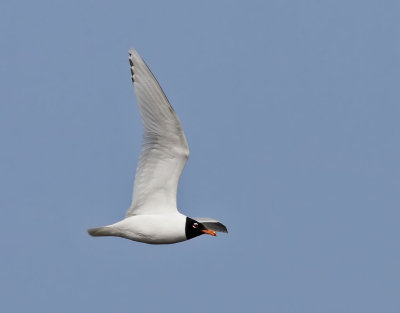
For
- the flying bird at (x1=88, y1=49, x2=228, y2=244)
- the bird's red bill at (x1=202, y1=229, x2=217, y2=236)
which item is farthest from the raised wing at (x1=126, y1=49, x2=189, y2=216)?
the bird's red bill at (x1=202, y1=229, x2=217, y2=236)

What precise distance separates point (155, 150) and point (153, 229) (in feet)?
4.55

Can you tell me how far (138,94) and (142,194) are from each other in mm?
1892

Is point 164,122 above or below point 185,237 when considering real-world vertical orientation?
above

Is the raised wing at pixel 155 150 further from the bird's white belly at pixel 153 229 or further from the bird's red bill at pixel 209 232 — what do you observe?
the bird's red bill at pixel 209 232

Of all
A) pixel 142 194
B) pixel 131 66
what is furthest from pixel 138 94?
pixel 142 194

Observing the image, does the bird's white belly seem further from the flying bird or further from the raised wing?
the raised wing

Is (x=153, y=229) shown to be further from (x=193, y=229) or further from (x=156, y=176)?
(x=156, y=176)

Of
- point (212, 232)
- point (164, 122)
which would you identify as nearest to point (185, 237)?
point (212, 232)

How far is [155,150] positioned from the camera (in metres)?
21.7

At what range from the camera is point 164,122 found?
21359mm

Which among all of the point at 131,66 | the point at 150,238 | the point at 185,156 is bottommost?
the point at 150,238

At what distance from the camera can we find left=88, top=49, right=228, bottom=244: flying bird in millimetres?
21281

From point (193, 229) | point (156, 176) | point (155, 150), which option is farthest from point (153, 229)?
point (155, 150)

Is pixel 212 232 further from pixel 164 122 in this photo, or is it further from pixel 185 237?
pixel 164 122
